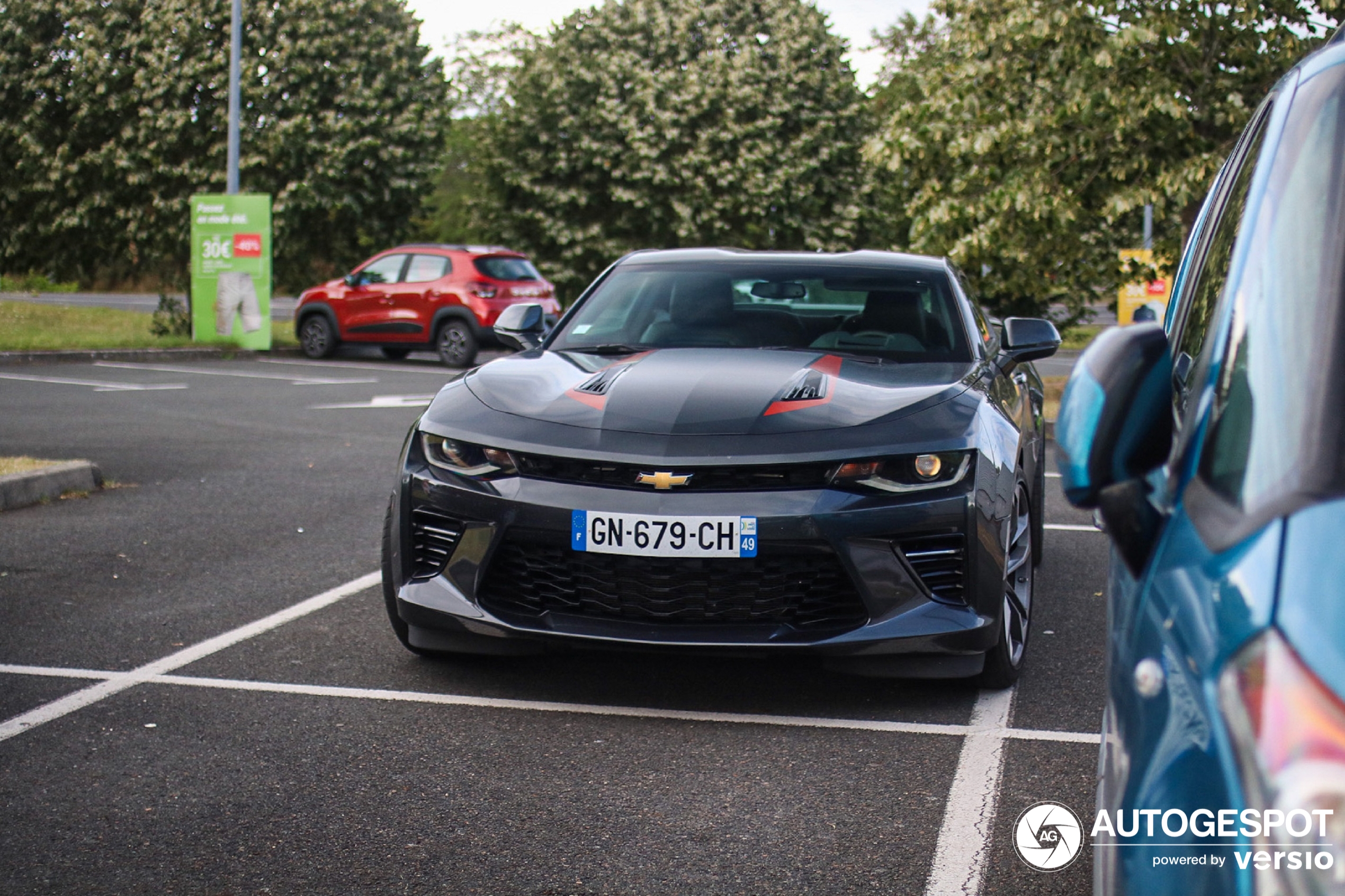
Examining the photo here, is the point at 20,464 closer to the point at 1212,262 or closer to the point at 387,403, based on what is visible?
the point at 387,403

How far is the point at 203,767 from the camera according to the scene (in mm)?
3729

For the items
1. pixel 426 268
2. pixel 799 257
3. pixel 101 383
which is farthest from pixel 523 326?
pixel 426 268

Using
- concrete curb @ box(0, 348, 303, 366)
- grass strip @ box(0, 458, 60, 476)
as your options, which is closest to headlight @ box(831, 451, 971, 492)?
grass strip @ box(0, 458, 60, 476)

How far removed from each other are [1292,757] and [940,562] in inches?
116

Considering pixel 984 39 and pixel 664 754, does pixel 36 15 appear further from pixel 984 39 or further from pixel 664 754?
pixel 664 754

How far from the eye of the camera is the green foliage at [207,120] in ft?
103

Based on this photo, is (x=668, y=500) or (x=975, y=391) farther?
(x=975, y=391)

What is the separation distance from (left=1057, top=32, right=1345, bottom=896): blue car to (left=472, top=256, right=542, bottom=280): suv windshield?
64.8ft

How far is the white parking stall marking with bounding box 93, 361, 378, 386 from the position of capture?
17375mm

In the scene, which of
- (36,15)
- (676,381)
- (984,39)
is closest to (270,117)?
(36,15)

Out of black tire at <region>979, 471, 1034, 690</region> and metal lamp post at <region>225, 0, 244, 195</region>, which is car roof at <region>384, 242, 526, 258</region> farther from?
black tire at <region>979, 471, 1034, 690</region>

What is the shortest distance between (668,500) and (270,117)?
2947cm

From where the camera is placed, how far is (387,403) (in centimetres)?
1472

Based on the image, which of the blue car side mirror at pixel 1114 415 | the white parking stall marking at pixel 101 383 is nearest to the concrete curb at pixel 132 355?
the white parking stall marking at pixel 101 383
